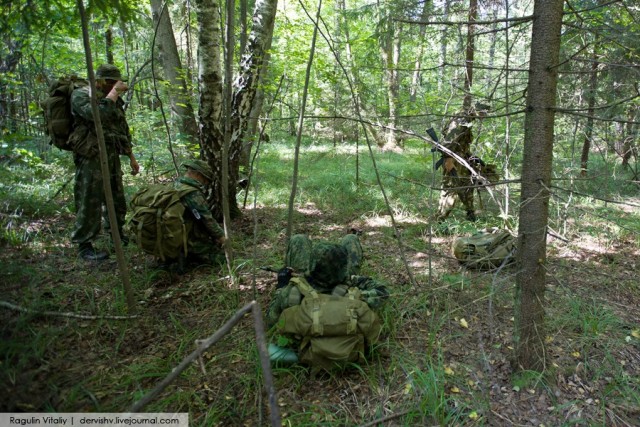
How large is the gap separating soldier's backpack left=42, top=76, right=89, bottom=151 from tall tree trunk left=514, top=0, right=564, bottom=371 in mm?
4356

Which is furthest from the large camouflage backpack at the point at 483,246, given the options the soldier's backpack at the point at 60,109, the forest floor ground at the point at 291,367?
the soldier's backpack at the point at 60,109

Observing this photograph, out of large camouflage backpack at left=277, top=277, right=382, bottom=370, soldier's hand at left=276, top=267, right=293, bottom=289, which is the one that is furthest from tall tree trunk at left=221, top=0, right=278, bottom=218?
large camouflage backpack at left=277, top=277, right=382, bottom=370

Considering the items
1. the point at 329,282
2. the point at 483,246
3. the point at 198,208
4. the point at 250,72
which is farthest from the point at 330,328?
the point at 250,72

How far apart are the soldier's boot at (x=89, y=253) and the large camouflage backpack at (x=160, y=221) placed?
2.21 feet

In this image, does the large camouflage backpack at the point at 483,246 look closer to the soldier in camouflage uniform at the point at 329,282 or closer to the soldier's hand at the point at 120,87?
the soldier in camouflage uniform at the point at 329,282

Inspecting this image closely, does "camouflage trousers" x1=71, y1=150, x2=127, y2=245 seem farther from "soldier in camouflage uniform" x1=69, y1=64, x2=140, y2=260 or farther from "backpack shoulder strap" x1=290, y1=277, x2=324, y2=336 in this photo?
"backpack shoulder strap" x1=290, y1=277, x2=324, y2=336

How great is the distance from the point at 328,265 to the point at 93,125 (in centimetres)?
306

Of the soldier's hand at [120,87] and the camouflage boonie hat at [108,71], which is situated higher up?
the camouflage boonie hat at [108,71]

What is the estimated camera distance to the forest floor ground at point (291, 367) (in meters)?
2.14

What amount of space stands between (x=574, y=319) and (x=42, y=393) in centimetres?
403

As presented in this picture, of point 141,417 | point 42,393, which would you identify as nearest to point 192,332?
point 141,417

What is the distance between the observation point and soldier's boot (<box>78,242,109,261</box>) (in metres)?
3.94

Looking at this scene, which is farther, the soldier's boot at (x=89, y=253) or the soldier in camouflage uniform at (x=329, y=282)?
the soldier's boot at (x=89, y=253)

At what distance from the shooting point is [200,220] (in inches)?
153
